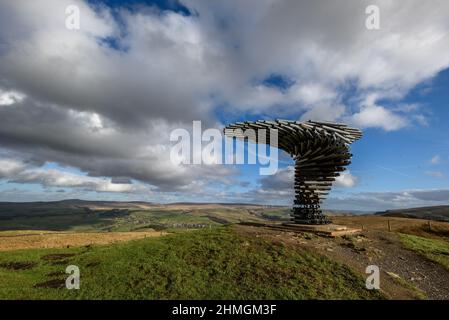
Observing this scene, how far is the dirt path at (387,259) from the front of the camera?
14436 millimetres

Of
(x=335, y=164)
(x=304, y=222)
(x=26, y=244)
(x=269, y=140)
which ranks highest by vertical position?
(x=269, y=140)

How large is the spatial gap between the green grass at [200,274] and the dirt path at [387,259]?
155 centimetres

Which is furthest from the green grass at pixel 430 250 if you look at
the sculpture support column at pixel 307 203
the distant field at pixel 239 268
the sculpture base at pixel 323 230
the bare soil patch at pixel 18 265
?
the bare soil patch at pixel 18 265

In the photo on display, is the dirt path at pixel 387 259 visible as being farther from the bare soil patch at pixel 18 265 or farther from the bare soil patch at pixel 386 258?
the bare soil patch at pixel 18 265

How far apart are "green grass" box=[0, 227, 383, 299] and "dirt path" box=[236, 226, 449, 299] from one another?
5.09 ft

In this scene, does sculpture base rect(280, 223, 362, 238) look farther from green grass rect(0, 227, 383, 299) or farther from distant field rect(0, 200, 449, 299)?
green grass rect(0, 227, 383, 299)

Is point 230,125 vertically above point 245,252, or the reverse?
point 230,125

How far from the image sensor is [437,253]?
20625 mm

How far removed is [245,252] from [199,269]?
11.0 feet

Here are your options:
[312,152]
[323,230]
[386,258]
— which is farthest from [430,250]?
[312,152]

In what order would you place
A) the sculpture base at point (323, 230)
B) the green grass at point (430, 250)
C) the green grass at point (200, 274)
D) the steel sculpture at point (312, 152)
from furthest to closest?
the steel sculpture at point (312, 152) → the sculpture base at point (323, 230) → the green grass at point (430, 250) → the green grass at point (200, 274)

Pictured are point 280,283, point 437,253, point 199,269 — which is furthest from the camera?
point 437,253
